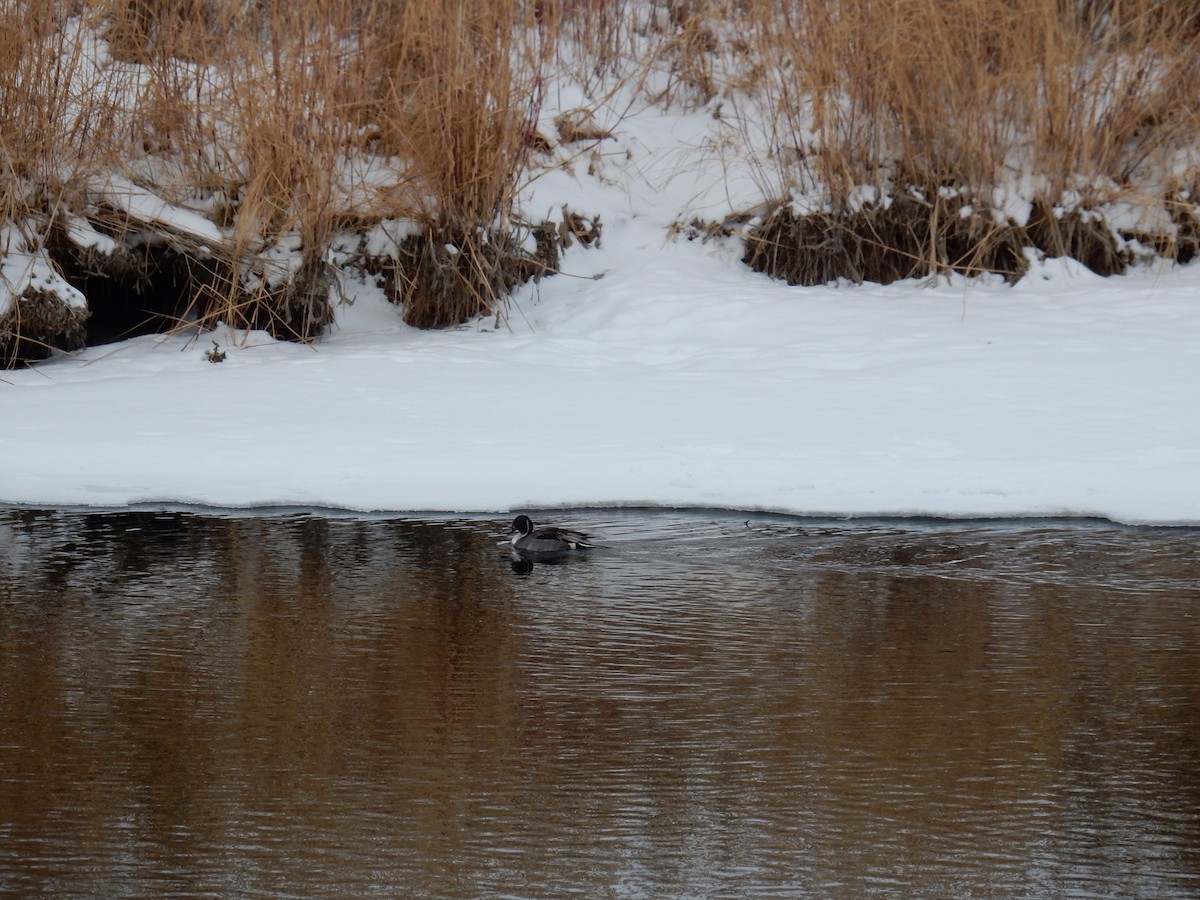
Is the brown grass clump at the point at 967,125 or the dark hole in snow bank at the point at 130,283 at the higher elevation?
the brown grass clump at the point at 967,125

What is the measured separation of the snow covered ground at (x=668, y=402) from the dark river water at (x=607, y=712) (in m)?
0.40

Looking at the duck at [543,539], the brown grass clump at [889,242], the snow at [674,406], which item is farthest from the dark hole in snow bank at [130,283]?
the duck at [543,539]

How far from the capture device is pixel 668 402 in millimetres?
6926

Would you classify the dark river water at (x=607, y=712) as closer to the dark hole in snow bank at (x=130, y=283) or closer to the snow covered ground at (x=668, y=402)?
the snow covered ground at (x=668, y=402)

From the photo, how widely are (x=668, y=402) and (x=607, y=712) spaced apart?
327 cm

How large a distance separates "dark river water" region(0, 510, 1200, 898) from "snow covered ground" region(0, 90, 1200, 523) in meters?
0.40

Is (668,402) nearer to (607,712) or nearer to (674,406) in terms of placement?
(674,406)

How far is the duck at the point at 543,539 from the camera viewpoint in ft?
16.8

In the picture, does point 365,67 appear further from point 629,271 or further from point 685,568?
point 685,568

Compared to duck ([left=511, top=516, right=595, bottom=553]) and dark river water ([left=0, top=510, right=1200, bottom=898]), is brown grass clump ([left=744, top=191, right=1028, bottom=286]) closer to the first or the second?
dark river water ([left=0, top=510, right=1200, bottom=898])

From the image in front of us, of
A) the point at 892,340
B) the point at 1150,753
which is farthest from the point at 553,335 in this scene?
the point at 1150,753

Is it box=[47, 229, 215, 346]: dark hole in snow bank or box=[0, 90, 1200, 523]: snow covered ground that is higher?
box=[47, 229, 215, 346]: dark hole in snow bank

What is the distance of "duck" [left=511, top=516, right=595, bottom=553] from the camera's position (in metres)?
5.13

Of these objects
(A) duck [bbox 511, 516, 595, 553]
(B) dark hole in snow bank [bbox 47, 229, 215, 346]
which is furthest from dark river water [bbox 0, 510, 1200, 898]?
(B) dark hole in snow bank [bbox 47, 229, 215, 346]
